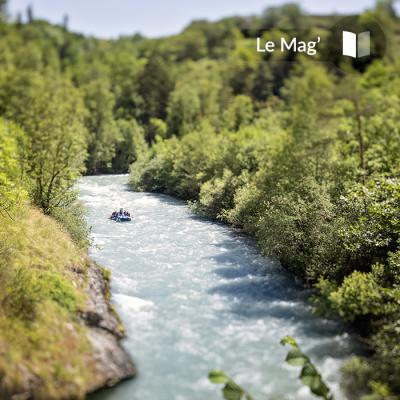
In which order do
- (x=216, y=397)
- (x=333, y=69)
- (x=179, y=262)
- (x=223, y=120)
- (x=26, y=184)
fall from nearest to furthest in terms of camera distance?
(x=216, y=397) → (x=179, y=262) → (x=26, y=184) → (x=223, y=120) → (x=333, y=69)

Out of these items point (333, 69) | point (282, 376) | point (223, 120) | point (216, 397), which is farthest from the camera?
point (333, 69)

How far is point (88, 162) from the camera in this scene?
229 ft

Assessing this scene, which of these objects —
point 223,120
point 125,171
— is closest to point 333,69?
point 223,120

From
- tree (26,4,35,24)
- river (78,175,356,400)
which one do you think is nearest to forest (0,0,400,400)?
river (78,175,356,400)

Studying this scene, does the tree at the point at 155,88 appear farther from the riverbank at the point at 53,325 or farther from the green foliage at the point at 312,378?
the green foliage at the point at 312,378

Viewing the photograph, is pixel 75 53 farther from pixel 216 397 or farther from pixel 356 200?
pixel 216 397

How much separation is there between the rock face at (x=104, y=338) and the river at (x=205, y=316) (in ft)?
1.34

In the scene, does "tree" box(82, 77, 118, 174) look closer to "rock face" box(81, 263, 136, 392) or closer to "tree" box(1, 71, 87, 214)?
"tree" box(1, 71, 87, 214)

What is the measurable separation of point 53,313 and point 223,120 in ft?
234

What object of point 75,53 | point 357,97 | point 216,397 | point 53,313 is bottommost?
point 216,397

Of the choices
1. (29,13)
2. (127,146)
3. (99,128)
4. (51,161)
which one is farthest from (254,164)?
(29,13)

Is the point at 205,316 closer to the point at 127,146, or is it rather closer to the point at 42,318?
the point at 42,318

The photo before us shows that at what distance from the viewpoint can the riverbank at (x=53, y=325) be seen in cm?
1322

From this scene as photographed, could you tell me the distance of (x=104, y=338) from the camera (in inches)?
642
